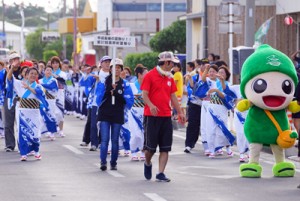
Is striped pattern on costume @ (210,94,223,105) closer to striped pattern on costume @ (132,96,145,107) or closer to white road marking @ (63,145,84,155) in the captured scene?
striped pattern on costume @ (132,96,145,107)

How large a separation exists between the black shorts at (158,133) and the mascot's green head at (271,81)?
59.5 inches

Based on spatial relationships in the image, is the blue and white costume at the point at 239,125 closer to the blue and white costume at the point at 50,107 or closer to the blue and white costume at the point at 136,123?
the blue and white costume at the point at 136,123

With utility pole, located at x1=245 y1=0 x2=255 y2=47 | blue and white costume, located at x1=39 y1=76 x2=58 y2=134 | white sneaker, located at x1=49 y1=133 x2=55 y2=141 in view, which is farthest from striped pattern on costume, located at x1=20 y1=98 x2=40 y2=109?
utility pole, located at x1=245 y1=0 x2=255 y2=47

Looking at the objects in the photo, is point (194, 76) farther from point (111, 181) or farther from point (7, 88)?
point (111, 181)

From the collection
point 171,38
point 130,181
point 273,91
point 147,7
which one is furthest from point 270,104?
point 147,7

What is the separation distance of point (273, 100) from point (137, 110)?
450cm

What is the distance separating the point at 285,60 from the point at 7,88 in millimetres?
6068

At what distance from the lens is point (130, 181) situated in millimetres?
15016

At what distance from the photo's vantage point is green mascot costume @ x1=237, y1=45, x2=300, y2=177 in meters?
15.6

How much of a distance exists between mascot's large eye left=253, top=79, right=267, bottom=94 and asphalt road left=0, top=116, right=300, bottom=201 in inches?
51.9

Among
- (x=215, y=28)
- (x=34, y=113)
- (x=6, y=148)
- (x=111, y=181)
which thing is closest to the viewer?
(x=111, y=181)

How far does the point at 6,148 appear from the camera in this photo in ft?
67.5

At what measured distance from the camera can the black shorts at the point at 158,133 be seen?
15039mm

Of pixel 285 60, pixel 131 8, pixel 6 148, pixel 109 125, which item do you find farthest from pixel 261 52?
pixel 131 8
